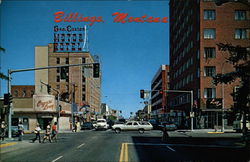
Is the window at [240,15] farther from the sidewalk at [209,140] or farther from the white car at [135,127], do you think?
the sidewalk at [209,140]

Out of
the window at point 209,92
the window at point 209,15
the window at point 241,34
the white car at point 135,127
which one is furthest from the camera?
the window at point 209,15

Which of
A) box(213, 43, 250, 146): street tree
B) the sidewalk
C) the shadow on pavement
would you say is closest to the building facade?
the sidewalk

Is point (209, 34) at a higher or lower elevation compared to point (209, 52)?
higher

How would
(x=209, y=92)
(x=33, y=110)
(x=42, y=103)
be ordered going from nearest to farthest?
(x=209, y=92) < (x=33, y=110) < (x=42, y=103)

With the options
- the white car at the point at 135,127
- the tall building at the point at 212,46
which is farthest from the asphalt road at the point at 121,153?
the tall building at the point at 212,46

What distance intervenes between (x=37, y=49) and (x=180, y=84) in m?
52.7

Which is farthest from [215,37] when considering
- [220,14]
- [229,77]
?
[229,77]

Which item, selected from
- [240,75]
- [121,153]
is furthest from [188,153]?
[240,75]

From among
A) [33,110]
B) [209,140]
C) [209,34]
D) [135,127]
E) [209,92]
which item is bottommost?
[135,127]

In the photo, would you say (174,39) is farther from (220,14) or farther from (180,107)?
(220,14)

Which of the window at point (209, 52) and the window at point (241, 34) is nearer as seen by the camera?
the window at point (209, 52)

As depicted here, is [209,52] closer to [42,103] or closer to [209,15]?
[209,15]

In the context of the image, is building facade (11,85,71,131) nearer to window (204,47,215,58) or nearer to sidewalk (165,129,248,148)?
sidewalk (165,129,248,148)

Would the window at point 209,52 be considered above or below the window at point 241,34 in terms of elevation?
below
